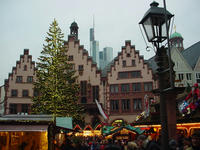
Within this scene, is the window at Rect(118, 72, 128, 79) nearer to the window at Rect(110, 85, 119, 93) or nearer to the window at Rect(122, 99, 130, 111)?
the window at Rect(110, 85, 119, 93)

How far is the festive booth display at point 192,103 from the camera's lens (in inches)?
544

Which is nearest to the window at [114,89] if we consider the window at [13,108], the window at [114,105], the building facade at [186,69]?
the window at [114,105]

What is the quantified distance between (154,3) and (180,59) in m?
39.4

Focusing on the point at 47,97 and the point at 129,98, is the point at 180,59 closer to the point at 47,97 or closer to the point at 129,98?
the point at 129,98

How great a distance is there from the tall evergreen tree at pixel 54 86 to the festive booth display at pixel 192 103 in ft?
65.8

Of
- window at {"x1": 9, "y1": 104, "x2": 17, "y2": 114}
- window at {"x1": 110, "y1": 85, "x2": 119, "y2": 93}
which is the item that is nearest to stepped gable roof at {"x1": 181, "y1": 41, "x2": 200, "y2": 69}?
window at {"x1": 110, "y1": 85, "x2": 119, "y2": 93}

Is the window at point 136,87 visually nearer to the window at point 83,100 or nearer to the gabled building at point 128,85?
the gabled building at point 128,85

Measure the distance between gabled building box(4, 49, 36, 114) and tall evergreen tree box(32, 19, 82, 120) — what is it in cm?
1059

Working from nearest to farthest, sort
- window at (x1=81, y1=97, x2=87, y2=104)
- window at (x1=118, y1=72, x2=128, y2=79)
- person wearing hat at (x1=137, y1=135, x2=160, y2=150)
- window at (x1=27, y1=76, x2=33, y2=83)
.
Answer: person wearing hat at (x1=137, y1=135, x2=160, y2=150) < window at (x1=118, y1=72, x2=128, y2=79) < window at (x1=81, y1=97, x2=87, y2=104) < window at (x1=27, y1=76, x2=33, y2=83)

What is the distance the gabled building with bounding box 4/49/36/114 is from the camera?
43000mm

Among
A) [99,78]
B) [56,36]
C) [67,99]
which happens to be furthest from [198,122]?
[99,78]

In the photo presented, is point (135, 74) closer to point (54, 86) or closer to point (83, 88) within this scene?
point (83, 88)

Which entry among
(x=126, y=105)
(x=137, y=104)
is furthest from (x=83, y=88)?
(x=137, y=104)

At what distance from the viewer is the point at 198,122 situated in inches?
561
